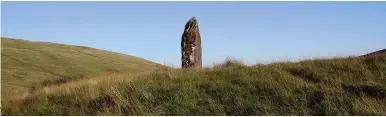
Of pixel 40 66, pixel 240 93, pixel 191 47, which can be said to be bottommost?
pixel 240 93

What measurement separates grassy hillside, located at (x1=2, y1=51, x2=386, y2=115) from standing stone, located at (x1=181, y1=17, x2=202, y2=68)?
244 inches

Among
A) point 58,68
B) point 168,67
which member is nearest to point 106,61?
point 58,68

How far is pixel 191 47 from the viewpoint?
21609mm

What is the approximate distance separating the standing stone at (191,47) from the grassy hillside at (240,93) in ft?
20.4

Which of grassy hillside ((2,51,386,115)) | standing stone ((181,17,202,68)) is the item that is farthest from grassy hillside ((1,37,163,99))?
grassy hillside ((2,51,386,115))

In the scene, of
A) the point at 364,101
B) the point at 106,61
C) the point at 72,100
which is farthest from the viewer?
the point at 106,61

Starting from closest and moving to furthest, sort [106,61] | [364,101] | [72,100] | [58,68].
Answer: [364,101]
[72,100]
[58,68]
[106,61]

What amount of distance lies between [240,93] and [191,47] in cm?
→ 1006

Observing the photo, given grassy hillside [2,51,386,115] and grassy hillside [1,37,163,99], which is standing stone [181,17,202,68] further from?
grassy hillside [1,37,163,99]

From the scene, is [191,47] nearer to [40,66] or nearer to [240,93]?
[240,93]

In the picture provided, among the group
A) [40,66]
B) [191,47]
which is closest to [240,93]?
[191,47]

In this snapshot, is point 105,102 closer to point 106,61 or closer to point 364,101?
point 364,101

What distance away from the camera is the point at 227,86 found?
1239 centimetres

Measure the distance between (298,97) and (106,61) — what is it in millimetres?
66489
